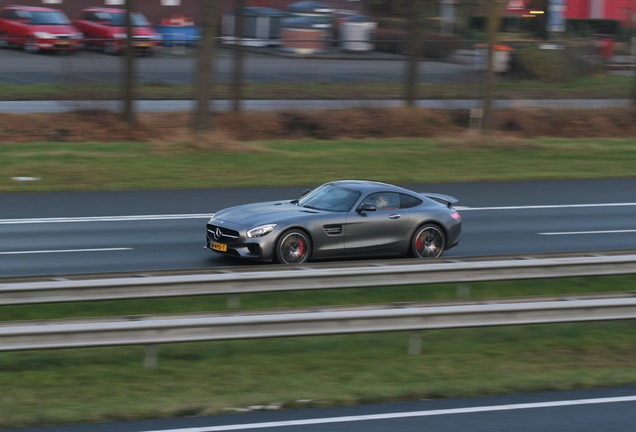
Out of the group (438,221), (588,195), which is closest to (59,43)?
(588,195)

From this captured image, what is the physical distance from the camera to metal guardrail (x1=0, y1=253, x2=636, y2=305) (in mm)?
8430

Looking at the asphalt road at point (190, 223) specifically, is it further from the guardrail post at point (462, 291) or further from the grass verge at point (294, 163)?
the guardrail post at point (462, 291)

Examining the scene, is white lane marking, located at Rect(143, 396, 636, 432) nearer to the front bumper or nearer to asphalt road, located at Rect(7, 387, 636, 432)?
asphalt road, located at Rect(7, 387, 636, 432)

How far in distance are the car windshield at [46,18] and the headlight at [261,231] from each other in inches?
1158

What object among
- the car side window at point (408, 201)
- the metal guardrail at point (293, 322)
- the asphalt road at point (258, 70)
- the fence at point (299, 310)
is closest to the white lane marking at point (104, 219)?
the car side window at point (408, 201)

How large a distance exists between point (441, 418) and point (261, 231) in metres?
5.57

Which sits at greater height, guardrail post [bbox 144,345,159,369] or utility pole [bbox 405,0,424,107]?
utility pole [bbox 405,0,424,107]

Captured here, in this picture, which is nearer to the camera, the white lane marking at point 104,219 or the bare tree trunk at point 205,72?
the white lane marking at point 104,219

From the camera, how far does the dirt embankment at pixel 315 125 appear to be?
2523 cm

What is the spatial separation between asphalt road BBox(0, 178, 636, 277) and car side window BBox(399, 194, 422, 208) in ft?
3.63

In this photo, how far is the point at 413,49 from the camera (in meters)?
30.5

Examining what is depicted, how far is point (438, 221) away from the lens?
1288 cm

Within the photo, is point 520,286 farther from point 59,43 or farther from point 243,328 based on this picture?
point 59,43

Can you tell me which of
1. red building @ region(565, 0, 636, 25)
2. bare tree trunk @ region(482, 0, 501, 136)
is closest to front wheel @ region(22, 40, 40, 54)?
bare tree trunk @ region(482, 0, 501, 136)
